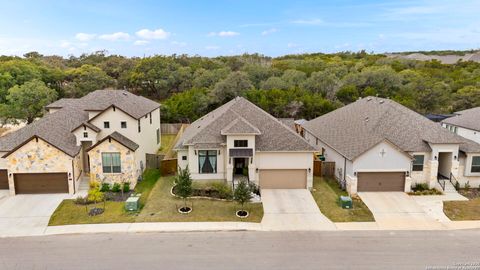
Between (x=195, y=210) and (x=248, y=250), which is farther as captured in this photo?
(x=195, y=210)

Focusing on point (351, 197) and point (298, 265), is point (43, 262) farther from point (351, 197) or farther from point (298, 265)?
point (351, 197)

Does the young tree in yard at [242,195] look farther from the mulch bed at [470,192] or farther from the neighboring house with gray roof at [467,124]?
the neighboring house with gray roof at [467,124]

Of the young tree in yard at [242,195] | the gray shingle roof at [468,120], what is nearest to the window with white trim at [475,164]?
the gray shingle roof at [468,120]

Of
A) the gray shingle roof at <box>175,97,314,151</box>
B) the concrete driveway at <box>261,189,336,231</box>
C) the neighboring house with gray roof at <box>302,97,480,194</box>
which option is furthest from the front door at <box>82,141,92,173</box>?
the neighboring house with gray roof at <box>302,97,480,194</box>

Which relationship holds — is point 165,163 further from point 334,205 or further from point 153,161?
point 334,205

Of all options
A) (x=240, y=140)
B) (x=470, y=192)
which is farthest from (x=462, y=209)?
(x=240, y=140)

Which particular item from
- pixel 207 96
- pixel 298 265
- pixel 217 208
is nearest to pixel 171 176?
pixel 217 208
